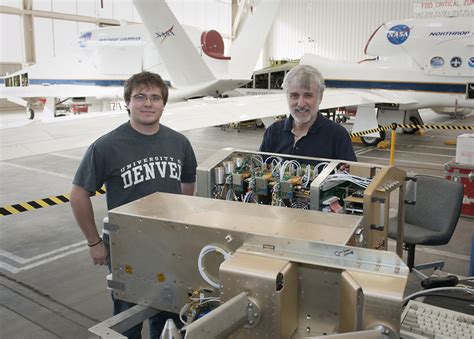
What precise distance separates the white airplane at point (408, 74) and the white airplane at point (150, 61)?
2.35 metres

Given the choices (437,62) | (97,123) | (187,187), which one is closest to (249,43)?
(437,62)

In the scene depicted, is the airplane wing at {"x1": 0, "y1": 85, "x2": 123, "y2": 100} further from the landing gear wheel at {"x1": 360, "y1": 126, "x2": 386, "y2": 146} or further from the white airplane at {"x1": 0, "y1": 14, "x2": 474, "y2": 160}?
the landing gear wheel at {"x1": 360, "y1": 126, "x2": 386, "y2": 146}

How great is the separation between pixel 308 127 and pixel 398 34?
862 centimetres

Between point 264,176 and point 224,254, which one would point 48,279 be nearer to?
point 264,176

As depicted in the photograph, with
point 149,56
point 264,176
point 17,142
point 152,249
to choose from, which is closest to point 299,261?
point 152,249

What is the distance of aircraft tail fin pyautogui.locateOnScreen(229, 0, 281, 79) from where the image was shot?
10414 millimetres

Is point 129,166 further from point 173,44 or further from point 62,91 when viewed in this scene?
point 62,91

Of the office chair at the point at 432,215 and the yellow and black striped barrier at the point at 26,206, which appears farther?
the yellow and black striped barrier at the point at 26,206

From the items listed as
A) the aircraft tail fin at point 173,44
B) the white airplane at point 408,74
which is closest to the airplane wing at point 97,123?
the aircraft tail fin at point 173,44

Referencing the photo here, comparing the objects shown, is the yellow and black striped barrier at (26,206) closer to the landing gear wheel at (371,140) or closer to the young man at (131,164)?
the young man at (131,164)

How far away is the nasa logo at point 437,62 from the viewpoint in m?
10.1

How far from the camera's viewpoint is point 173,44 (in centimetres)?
887

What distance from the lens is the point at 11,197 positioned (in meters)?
6.62

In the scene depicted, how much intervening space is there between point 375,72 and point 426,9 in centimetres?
177
